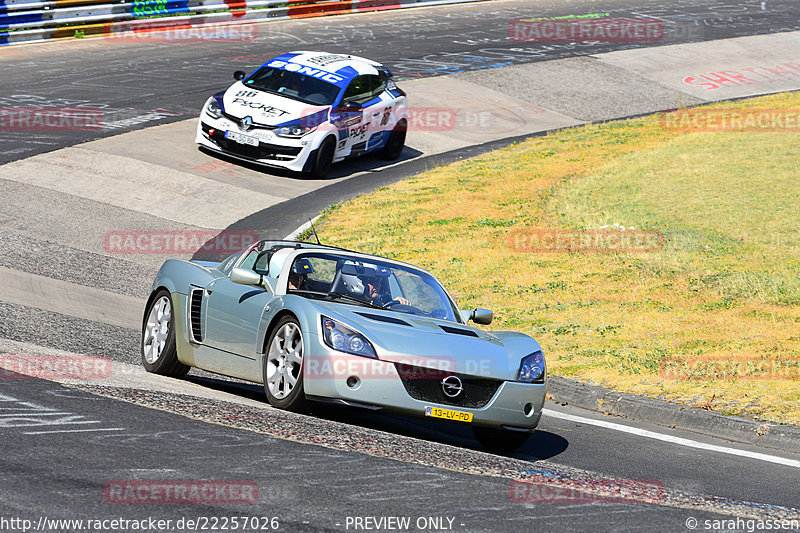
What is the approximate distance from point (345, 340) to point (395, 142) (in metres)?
15.5

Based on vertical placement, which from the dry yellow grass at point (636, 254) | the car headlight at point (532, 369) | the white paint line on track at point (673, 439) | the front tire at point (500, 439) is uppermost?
the car headlight at point (532, 369)

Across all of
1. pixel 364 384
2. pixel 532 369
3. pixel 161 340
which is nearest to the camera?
pixel 364 384

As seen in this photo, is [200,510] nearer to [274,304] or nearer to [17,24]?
[274,304]

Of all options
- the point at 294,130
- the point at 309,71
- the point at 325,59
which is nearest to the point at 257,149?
the point at 294,130

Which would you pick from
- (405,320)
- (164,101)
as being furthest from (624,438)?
(164,101)

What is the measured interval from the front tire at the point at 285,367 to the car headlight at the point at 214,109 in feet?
41.8

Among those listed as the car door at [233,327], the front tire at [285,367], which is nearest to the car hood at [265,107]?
the car door at [233,327]

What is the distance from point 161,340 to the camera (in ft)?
32.0

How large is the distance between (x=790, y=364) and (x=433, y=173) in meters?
12.1

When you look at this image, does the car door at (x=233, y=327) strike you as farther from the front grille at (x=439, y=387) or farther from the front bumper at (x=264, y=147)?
the front bumper at (x=264, y=147)

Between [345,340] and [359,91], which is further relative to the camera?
[359,91]

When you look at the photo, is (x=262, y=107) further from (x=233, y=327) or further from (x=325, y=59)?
(x=233, y=327)

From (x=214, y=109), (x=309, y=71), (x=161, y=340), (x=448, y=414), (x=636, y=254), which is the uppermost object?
(x=309, y=71)

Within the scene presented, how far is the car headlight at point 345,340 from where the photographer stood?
767 centimetres
